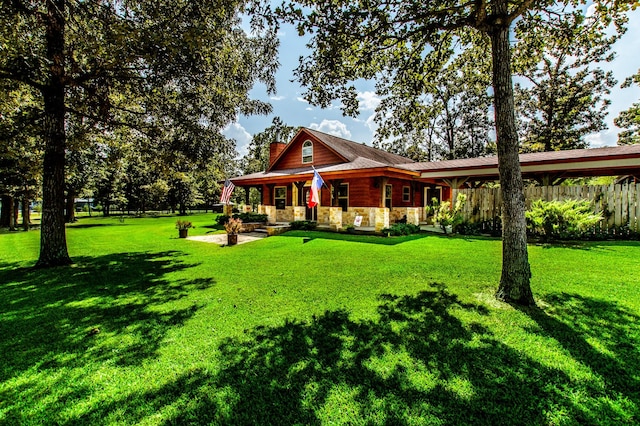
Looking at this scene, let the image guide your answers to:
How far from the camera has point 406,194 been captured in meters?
18.3

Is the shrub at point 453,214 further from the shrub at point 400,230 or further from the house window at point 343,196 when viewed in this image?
the house window at point 343,196

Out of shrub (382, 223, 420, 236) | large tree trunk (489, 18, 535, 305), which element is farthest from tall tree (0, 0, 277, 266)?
shrub (382, 223, 420, 236)

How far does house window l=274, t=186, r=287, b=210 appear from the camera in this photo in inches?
777

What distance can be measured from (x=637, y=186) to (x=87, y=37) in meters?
17.9

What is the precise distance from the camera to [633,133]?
91.7 ft

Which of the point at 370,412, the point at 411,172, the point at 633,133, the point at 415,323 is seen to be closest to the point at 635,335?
the point at 415,323

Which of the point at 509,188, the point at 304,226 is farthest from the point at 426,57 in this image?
the point at 304,226

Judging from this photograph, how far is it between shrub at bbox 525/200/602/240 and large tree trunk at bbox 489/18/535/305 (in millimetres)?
6635

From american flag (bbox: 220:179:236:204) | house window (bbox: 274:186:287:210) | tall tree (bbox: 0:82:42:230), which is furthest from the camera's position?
house window (bbox: 274:186:287:210)

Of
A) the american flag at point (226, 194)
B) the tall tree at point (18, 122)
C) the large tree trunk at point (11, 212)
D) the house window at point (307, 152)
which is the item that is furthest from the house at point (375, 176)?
the large tree trunk at point (11, 212)

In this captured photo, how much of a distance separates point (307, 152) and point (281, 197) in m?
3.76

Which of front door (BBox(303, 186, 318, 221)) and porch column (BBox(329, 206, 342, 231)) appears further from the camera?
front door (BBox(303, 186, 318, 221))

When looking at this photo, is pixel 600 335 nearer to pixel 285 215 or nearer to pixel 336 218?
pixel 336 218

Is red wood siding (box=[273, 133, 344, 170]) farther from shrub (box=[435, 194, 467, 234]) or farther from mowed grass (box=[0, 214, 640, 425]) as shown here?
mowed grass (box=[0, 214, 640, 425])
